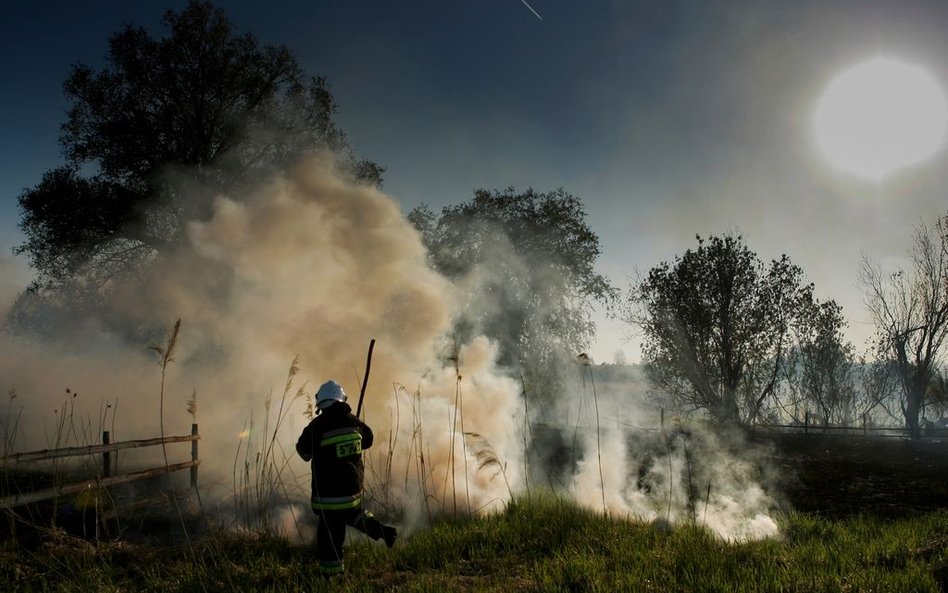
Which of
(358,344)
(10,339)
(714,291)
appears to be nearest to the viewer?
(358,344)

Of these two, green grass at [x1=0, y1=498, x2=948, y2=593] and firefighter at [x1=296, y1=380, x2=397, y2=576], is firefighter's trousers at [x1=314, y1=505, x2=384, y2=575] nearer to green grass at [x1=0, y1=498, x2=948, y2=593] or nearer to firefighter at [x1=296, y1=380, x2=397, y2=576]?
firefighter at [x1=296, y1=380, x2=397, y2=576]

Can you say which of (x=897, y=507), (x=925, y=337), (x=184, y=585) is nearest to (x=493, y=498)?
Answer: (x=184, y=585)

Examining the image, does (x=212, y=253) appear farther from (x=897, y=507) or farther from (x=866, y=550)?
(x=897, y=507)

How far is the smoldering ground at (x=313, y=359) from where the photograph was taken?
10359mm

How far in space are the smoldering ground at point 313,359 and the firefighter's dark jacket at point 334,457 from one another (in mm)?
3273

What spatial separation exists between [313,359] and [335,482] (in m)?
7.69

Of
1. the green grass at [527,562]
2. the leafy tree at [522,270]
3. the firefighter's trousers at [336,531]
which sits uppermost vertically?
the leafy tree at [522,270]

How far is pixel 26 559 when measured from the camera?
5.55m

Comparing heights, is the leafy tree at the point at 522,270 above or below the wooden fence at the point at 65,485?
above

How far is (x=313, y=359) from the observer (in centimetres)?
1274

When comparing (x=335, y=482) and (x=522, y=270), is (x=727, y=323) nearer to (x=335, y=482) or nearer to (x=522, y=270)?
(x=522, y=270)

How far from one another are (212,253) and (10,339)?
34.3 feet

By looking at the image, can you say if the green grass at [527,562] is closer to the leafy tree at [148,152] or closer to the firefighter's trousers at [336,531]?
the firefighter's trousers at [336,531]

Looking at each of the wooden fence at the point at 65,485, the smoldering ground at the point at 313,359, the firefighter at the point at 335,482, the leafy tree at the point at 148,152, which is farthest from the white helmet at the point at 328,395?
the leafy tree at the point at 148,152
